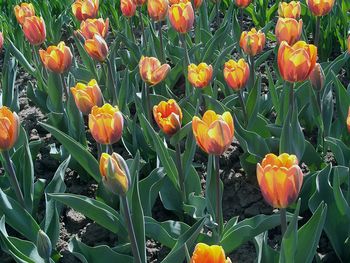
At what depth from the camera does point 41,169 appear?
9.07 feet

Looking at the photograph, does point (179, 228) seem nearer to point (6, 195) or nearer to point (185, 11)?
point (6, 195)

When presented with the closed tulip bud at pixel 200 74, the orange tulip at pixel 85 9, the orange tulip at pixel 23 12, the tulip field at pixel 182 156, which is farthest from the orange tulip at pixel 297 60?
the orange tulip at pixel 23 12

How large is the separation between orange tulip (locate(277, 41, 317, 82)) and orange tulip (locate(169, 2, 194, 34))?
2.36 feet

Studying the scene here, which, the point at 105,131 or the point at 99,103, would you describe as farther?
the point at 99,103

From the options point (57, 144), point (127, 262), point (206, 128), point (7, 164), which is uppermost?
point (206, 128)

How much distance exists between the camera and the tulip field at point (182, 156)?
1.75 meters

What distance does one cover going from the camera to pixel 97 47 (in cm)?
251

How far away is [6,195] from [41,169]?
0.66 meters

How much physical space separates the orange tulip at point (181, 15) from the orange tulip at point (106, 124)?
35.6 inches

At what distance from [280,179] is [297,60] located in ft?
2.10

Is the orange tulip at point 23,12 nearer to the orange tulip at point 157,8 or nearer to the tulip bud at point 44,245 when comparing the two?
the orange tulip at point 157,8

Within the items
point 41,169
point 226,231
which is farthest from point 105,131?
point 41,169

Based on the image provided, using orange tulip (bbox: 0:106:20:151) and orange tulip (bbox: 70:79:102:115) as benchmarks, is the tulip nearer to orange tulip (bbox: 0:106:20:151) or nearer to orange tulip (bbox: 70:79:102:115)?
orange tulip (bbox: 70:79:102:115)

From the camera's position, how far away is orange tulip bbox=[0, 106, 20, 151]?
1863 millimetres
